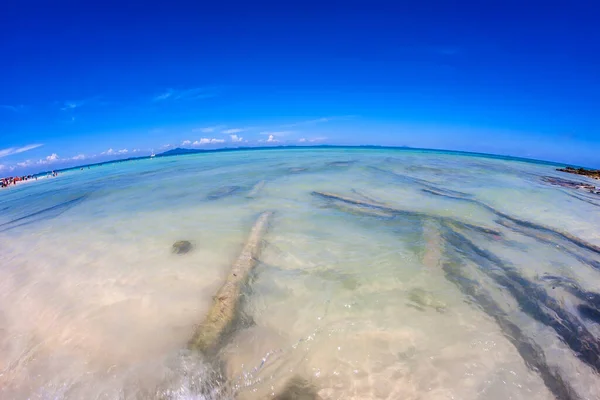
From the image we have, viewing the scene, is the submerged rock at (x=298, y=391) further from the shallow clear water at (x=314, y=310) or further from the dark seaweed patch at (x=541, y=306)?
the dark seaweed patch at (x=541, y=306)

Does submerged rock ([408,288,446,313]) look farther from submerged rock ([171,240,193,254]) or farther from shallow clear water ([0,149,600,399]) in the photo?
submerged rock ([171,240,193,254])

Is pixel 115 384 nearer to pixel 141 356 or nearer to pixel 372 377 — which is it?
pixel 141 356

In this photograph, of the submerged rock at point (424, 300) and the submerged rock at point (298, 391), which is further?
the submerged rock at point (424, 300)

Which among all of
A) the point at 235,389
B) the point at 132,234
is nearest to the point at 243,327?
the point at 235,389

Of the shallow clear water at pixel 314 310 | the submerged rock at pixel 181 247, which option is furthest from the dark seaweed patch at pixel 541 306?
the submerged rock at pixel 181 247

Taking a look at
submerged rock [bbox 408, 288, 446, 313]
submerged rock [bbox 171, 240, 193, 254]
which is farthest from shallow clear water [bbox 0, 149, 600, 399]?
submerged rock [bbox 171, 240, 193, 254]

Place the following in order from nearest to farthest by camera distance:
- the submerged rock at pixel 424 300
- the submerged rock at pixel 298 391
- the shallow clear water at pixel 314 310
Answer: the submerged rock at pixel 298 391 < the shallow clear water at pixel 314 310 < the submerged rock at pixel 424 300
